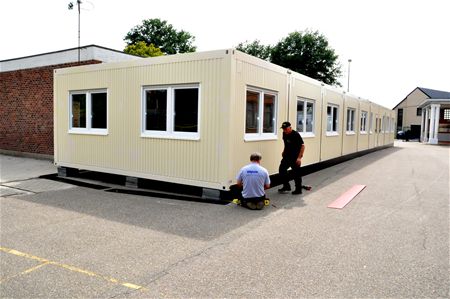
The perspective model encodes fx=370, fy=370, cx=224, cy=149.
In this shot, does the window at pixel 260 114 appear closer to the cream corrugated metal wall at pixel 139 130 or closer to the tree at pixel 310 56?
the cream corrugated metal wall at pixel 139 130

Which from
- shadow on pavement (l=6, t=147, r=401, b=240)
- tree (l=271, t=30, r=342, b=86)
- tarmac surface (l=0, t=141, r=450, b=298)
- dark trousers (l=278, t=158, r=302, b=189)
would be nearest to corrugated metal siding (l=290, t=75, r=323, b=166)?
dark trousers (l=278, t=158, r=302, b=189)

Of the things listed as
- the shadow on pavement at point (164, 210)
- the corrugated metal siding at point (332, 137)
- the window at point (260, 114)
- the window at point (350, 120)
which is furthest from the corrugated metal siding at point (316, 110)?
the window at point (350, 120)

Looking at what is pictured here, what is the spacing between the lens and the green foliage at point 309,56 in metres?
49.1

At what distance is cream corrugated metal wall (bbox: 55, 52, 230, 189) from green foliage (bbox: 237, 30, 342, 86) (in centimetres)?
4110

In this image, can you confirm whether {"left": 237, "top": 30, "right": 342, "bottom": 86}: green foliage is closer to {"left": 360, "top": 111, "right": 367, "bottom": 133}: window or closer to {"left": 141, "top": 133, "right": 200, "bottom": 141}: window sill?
{"left": 360, "top": 111, "right": 367, "bottom": 133}: window

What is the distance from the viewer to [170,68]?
884cm

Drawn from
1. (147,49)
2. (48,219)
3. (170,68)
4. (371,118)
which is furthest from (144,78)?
(147,49)

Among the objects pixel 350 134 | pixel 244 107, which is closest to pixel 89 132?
pixel 244 107

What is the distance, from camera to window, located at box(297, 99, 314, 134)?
11938 millimetres

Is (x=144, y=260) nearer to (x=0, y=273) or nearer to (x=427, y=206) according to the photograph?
(x=0, y=273)

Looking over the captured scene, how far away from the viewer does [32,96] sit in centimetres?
1620

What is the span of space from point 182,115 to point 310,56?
43590 millimetres

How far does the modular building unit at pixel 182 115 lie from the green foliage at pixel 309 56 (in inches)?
1496

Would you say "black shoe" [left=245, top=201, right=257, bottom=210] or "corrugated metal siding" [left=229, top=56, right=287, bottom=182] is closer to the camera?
"black shoe" [left=245, top=201, right=257, bottom=210]
